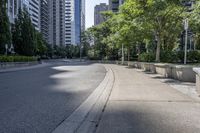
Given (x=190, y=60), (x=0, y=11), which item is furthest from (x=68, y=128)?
(x=0, y=11)

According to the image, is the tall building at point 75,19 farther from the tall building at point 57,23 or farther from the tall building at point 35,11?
the tall building at point 35,11

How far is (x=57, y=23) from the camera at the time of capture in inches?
7707

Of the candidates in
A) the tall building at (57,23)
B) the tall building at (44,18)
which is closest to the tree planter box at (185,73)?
the tall building at (44,18)

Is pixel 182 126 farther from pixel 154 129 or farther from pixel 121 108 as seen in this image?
pixel 121 108

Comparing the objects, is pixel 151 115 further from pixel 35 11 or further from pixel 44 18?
pixel 44 18

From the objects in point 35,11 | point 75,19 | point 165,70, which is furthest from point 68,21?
point 165,70

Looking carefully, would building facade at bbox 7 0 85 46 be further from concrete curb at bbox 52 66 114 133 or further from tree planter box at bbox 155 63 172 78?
concrete curb at bbox 52 66 114 133

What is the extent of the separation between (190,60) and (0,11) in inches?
1017

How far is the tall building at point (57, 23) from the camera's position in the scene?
640 ft

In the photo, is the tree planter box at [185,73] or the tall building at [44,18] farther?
the tall building at [44,18]

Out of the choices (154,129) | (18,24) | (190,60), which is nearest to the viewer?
(154,129)

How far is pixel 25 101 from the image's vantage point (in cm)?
983

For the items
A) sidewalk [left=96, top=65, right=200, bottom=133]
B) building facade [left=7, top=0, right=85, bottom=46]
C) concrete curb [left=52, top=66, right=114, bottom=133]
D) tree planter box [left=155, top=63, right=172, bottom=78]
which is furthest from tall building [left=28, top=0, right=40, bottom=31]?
concrete curb [left=52, top=66, right=114, bottom=133]

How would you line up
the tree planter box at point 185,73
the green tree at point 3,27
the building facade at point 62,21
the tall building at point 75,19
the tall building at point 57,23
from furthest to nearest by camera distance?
1. the tall building at point 57,23
2. the building facade at point 62,21
3. the tall building at point 75,19
4. the green tree at point 3,27
5. the tree planter box at point 185,73
